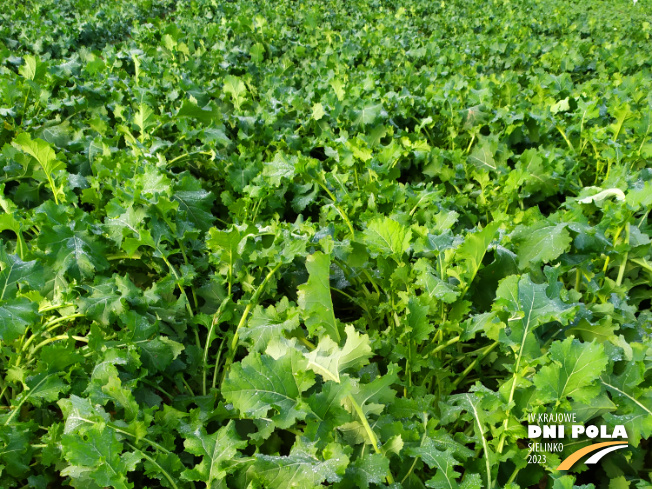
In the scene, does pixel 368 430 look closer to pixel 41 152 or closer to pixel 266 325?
pixel 266 325

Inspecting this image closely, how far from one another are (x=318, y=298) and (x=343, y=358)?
0.32 m

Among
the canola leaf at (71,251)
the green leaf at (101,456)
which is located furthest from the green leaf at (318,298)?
the canola leaf at (71,251)

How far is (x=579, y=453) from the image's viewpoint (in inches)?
72.1

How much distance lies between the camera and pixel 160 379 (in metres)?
2.06

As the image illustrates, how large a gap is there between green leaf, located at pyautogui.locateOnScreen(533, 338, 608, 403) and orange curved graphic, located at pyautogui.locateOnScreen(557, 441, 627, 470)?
337 mm

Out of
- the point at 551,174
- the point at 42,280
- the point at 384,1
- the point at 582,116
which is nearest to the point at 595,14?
the point at 384,1

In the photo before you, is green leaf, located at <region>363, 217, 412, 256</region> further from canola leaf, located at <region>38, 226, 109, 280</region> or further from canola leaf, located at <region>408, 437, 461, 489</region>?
canola leaf, located at <region>38, 226, 109, 280</region>

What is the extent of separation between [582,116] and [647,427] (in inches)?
112

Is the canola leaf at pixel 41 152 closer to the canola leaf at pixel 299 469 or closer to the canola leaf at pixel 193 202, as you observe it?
the canola leaf at pixel 193 202

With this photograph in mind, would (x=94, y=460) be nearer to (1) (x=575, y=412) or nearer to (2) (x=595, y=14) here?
(1) (x=575, y=412)

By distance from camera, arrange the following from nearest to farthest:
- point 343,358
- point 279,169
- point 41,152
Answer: point 343,358, point 41,152, point 279,169

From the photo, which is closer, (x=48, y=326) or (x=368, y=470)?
(x=368, y=470)

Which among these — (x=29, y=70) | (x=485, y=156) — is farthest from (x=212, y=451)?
(x=29, y=70)

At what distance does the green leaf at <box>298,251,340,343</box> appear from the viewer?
197cm
